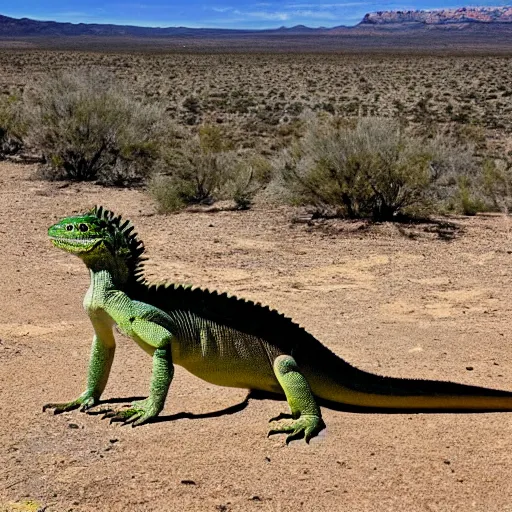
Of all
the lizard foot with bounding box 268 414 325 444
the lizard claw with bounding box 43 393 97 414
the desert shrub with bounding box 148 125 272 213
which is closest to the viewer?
the lizard foot with bounding box 268 414 325 444

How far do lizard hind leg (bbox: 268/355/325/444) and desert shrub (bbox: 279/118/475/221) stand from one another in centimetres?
800

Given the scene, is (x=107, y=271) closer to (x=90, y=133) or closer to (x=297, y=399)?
(x=297, y=399)

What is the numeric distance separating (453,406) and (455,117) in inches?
1082

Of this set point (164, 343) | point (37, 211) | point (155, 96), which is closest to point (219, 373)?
point (164, 343)

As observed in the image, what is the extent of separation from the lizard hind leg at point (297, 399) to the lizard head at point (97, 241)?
3.53 feet

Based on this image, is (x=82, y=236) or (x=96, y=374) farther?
(x=96, y=374)

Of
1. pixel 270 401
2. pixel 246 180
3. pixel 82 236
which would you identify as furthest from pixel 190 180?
pixel 82 236

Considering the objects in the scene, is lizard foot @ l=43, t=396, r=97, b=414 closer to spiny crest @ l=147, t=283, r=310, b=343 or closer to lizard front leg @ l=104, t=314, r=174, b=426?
lizard front leg @ l=104, t=314, r=174, b=426

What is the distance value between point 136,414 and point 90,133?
12.8 metres

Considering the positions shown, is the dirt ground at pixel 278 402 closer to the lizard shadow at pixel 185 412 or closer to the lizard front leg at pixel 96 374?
the lizard shadow at pixel 185 412

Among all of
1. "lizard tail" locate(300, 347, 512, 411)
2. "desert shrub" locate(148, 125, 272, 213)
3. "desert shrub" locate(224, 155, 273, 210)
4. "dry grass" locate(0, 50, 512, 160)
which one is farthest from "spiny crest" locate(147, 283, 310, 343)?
"dry grass" locate(0, 50, 512, 160)

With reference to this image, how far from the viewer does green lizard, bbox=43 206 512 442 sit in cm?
445

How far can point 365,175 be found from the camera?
12.4 meters

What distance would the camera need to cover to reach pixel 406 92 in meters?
42.2
